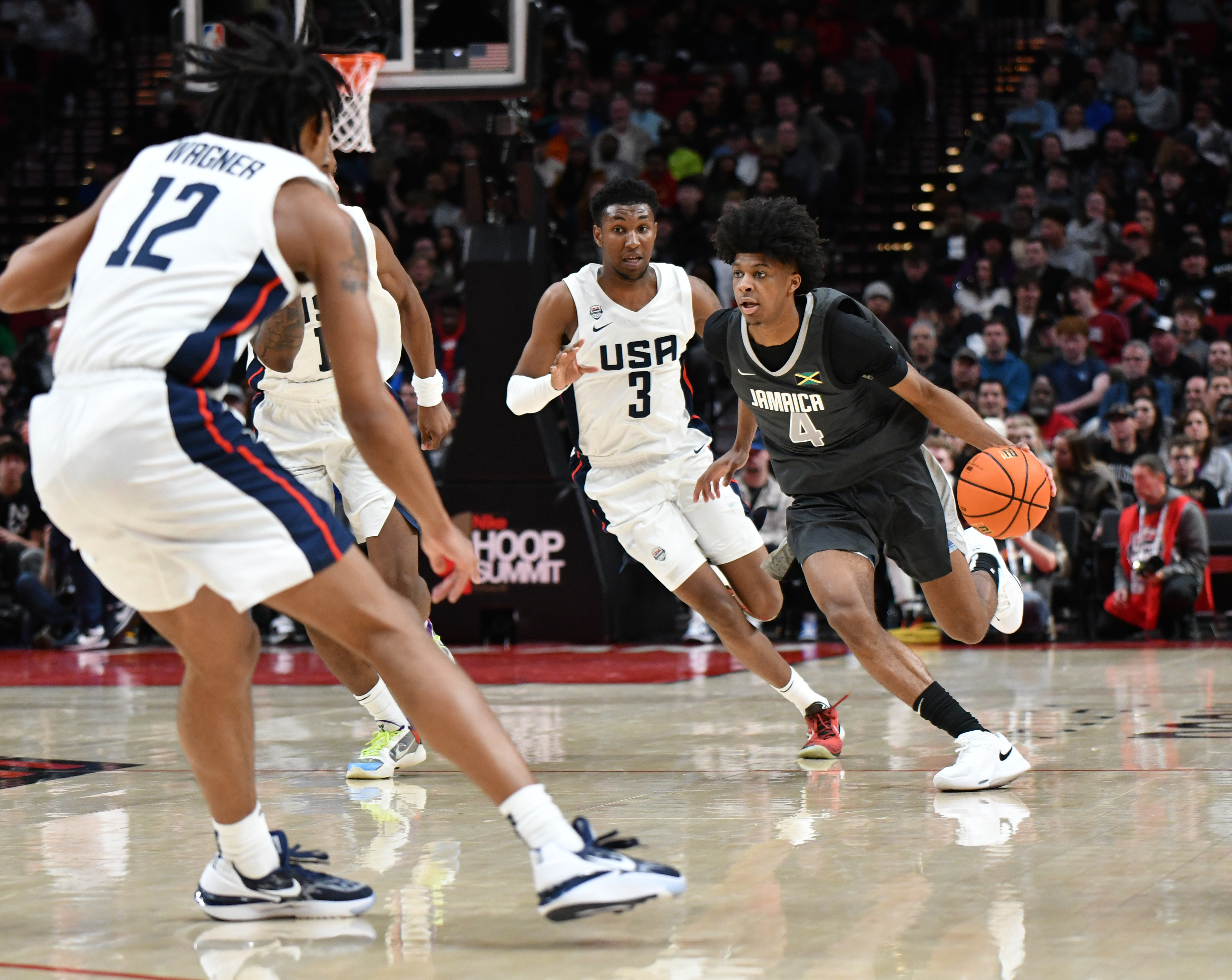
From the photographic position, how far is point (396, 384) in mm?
7555

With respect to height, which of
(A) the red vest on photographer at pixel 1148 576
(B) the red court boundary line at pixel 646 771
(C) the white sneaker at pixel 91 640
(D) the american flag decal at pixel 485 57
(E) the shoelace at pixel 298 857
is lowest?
(C) the white sneaker at pixel 91 640

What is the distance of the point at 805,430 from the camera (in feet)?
17.0

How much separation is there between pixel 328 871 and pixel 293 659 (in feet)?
20.7

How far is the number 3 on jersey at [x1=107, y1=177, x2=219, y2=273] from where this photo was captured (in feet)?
9.84

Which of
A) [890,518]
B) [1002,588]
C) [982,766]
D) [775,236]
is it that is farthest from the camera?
[1002,588]

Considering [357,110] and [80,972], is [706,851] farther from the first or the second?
[357,110]

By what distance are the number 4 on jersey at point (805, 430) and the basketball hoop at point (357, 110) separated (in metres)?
1.87

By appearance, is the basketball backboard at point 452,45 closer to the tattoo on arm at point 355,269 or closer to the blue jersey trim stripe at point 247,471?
the tattoo on arm at point 355,269

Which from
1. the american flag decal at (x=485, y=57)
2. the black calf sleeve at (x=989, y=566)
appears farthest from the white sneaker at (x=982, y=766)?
the american flag decal at (x=485, y=57)

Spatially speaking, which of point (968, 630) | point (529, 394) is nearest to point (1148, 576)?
point (968, 630)

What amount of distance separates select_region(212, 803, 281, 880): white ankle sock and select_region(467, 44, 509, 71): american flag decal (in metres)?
7.17

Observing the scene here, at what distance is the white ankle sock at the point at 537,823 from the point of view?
2.92 m

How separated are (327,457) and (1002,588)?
8.09 ft

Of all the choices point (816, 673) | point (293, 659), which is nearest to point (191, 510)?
point (816, 673)
